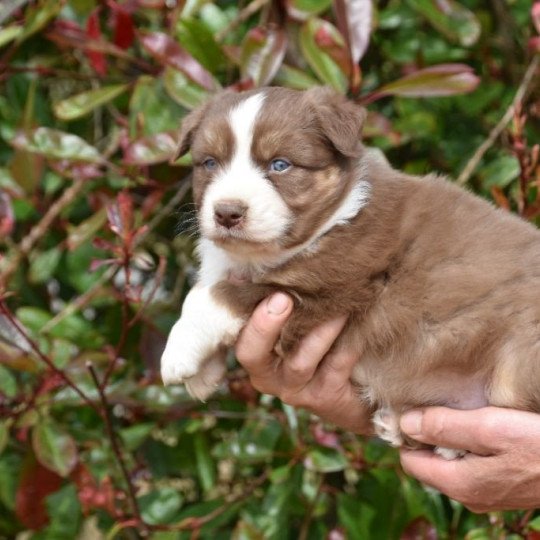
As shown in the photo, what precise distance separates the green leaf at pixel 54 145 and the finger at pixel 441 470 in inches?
69.4

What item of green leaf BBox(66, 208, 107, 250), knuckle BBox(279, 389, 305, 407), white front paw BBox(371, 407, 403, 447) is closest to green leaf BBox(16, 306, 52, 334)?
green leaf BBox(66, 208, 107, 250)

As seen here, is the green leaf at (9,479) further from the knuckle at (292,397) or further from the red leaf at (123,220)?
the red leaf at (123,220)

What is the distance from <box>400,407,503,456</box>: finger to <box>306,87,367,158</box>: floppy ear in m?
0.94

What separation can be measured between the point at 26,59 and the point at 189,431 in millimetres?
1966

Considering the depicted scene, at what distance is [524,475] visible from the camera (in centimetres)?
348

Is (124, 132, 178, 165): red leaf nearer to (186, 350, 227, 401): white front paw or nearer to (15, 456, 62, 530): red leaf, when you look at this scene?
(186, 350, 227, 401): white front paw

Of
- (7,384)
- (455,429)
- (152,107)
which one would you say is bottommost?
(7,384)

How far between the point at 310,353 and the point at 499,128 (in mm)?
1612

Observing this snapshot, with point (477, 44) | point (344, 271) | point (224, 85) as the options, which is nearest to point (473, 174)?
point (477, 44)

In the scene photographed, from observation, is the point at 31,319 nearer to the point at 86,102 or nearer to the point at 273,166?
the point at 86,102

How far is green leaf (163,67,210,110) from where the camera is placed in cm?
403

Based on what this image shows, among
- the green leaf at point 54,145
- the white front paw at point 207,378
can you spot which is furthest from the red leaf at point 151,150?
the white front paw at point 207,378

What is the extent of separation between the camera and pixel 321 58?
3.99 metres

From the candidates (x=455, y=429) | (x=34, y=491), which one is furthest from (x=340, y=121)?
(x=34, y=491)
